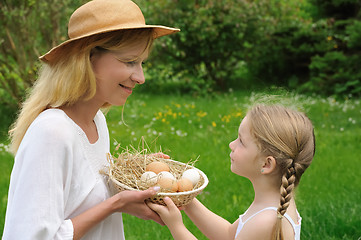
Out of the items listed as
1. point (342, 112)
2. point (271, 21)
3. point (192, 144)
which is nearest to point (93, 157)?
point (192, 144)

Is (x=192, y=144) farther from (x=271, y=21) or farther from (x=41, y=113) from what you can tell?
(x=271, y=21)

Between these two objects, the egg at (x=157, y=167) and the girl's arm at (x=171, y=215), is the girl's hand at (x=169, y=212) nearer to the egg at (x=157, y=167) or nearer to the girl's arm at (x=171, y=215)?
the girl's arm at (x=171, y=215)

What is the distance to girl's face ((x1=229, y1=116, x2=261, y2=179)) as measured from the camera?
2.17m

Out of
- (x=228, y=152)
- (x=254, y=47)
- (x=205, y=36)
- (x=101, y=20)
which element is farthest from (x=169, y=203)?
(x=254, y=47)

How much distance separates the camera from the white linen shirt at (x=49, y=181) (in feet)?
6.44

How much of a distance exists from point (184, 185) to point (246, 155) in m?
0.34

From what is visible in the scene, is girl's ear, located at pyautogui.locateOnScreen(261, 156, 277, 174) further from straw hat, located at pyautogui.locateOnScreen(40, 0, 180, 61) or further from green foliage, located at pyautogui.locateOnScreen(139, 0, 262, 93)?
green foliage, located at pyautogui.locateOnScreen(139, 0, 262, 93)

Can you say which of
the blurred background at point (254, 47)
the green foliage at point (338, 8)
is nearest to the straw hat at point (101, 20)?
the blurred background at point (254, 47)

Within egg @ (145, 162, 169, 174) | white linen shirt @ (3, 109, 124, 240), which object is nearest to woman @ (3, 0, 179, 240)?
white linen shirt @ (3, 109, 124, 240)

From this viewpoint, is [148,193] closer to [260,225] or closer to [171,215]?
[171,215]

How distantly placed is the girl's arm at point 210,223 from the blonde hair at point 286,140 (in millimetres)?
493

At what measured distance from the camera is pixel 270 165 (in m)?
2.11

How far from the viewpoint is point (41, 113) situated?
2.14 metres

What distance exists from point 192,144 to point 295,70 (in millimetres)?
6076
